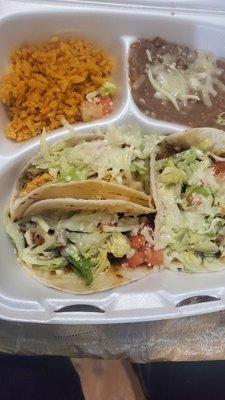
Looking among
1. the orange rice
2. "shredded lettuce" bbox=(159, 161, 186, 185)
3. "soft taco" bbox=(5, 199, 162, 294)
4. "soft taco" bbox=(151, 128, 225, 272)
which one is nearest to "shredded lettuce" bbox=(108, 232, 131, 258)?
"soft taco" bbox=(5, 199, 162, 294)

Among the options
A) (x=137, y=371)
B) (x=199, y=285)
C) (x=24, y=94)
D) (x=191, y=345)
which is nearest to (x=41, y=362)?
(x=137, y=371)

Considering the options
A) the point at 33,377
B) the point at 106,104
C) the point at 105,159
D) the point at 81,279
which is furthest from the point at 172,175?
the point at 33,377

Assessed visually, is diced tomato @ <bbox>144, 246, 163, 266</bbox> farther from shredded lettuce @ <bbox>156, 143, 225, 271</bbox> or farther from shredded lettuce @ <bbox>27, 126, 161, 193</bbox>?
shredded lettuce @ <bbox>27, 126, 161, 193</bbox>

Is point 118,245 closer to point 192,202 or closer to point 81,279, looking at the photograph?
point 81,279

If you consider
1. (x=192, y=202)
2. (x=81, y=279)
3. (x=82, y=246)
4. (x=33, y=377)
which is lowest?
(x=33, y=377)

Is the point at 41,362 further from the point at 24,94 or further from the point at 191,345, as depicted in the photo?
the point at 24,94

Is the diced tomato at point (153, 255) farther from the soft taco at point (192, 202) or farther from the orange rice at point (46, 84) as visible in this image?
the orange rice at point (46, 84)
